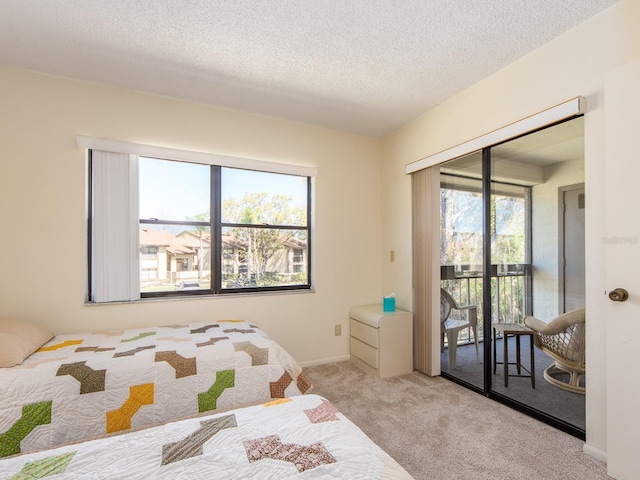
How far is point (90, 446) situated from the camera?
1030 millimetres

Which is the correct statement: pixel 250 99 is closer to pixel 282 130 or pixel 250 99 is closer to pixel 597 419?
pixel 282 130

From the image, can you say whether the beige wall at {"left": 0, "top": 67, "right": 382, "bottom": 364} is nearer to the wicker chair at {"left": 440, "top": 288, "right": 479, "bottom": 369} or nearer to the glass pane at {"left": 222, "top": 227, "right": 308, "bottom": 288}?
the glass pane at {"left": 222, "top": 227, "right": 308, "bottom": 288}

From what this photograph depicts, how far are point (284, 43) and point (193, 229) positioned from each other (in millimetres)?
1777

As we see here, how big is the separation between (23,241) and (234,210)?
161 cm

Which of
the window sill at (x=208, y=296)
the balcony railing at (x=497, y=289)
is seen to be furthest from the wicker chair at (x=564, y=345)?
the window sill at (x=208, y=296)

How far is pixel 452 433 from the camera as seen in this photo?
2094mm

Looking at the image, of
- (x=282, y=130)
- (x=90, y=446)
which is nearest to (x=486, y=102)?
(x=282, y=130)

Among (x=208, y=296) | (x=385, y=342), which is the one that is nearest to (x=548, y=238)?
(x=385, y=342)

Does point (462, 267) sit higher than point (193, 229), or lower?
lower

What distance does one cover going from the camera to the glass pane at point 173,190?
9.27 feet

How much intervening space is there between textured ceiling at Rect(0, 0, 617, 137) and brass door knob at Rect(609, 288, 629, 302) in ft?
5.23

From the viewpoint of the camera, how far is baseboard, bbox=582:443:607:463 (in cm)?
177

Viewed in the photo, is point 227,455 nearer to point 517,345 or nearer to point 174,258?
point 174,258

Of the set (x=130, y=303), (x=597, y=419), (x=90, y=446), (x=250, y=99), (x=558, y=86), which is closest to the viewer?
(x=90, y=446)
